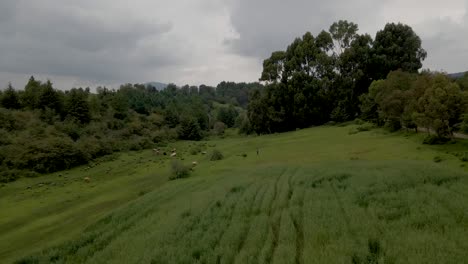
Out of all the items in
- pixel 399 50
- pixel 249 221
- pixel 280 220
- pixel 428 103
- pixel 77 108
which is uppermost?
pixel 399 50

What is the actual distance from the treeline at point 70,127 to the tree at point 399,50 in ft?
85.8

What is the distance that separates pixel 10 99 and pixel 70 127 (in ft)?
58.0

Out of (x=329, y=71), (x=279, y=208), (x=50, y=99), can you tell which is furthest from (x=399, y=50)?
(x=50, y=99)

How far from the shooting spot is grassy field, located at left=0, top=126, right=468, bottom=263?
10002 mm

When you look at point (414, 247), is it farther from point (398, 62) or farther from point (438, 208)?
point (398, 62)

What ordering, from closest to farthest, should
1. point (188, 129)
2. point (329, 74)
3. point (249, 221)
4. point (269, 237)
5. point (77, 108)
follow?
1. point (269, 237)
2. point (249, 221)
3. point (329, 74)
4. point (77, 108)
5. point (188, 129)

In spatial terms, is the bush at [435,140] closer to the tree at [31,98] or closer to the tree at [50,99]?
the tree at [50,99]

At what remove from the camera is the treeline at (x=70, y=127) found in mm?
49719

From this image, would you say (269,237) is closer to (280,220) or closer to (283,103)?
(280,220)

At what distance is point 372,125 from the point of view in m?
47.4

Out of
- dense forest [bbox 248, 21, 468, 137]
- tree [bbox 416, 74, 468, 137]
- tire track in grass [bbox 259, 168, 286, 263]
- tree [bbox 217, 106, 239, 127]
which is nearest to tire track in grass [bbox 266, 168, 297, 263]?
tire track in grass [bbox 259, 168, 286, 263]

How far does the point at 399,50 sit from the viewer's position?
57594 mm

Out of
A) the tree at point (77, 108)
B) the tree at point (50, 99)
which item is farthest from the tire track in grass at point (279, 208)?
the tree at point (50, 99)

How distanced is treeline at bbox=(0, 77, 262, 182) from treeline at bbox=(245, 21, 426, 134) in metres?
11.4
